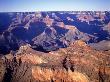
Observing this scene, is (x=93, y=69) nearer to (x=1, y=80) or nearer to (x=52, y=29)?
(x=1, y=80)

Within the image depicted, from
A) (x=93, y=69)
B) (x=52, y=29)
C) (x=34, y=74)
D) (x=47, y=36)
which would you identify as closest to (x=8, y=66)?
(x=34, y=74)

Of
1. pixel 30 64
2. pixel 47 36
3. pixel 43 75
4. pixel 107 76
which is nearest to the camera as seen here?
pixel 107 76

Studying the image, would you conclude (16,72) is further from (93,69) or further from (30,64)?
(93,69)

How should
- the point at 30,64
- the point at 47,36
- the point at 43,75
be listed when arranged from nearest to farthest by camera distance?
the point at 43,75 → the point at 30,64 → the point at 47,36

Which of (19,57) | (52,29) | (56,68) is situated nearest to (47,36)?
(52,29)

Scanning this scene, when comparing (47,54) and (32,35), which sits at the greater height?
(47,54)

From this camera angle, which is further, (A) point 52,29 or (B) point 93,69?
(A) point 52,29
